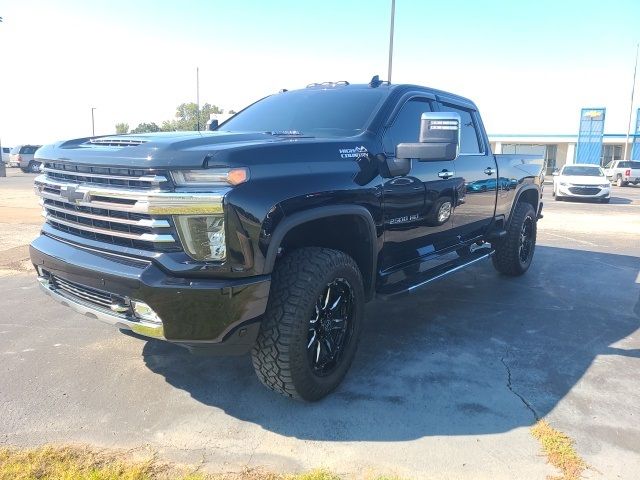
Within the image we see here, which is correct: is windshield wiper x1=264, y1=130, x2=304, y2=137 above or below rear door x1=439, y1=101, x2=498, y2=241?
above

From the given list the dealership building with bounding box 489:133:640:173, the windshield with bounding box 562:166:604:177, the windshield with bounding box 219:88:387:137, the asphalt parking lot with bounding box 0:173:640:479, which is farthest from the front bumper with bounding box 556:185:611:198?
the dealership building with bounding box 489:133:640:173

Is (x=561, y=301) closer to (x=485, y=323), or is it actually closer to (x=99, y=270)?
(x=485, y=323)

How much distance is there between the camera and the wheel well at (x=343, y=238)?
3176 millimetres

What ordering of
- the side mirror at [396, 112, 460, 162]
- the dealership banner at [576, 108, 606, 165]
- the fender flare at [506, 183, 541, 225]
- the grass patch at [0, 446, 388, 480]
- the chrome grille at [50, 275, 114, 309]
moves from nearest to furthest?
the grass patch at [0, 446, 388, 480], the chrome grille at [50, 275, 114, 309], the side mirror at [396, 112, 460, 162], the fender flare at [506, 183, 541, 225], the dealership banner at [576, 108, 606, 165]

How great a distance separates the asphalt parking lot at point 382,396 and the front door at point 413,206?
2.34ft

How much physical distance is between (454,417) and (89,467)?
201 centimetres

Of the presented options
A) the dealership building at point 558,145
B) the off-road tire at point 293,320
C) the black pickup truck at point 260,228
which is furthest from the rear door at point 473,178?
the dealership building at point 558,145

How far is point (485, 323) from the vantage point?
4.71 metres

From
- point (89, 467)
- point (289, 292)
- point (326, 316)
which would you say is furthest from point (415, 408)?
point (89, 467)

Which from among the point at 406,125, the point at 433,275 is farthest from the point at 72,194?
the point at 433,275

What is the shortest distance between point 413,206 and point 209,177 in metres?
1.83

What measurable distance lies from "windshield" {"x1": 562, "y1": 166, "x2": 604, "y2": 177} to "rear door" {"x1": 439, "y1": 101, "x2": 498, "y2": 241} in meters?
15.2

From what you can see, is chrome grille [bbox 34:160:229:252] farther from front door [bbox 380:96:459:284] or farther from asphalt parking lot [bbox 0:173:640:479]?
front door [bbox 380:96:459:284]

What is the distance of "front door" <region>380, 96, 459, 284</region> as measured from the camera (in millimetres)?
3725
